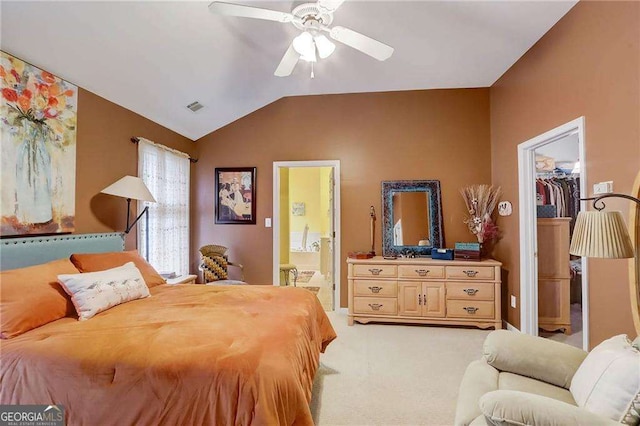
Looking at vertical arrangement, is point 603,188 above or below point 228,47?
below

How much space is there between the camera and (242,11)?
1.81 m

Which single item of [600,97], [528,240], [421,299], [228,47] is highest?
[228,47]

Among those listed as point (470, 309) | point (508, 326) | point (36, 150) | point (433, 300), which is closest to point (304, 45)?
point (36, 150)

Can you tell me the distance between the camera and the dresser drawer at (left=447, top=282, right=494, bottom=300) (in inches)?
134

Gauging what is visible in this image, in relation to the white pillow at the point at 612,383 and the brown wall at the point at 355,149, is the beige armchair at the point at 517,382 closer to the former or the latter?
the white pillow at the point at 612,383

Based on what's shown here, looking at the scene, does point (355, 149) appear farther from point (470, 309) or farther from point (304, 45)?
point (470, 309)

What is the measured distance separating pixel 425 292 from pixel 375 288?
585 millimetres

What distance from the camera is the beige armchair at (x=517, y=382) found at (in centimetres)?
106

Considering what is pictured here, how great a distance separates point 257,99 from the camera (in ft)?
13.1

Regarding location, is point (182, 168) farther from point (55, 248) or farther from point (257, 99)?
point (55, 248)

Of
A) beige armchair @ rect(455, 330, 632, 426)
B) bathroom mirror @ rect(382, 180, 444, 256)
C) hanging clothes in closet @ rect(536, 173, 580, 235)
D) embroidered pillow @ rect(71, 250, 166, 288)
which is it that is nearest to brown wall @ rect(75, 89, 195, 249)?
embroidered pillow @ rect(71, 250, 166, 288)

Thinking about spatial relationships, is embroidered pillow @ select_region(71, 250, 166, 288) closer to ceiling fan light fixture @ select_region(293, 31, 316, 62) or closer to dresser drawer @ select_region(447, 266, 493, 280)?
ceiling fan light fixture @ select_region(293, 31, 316, 62)
